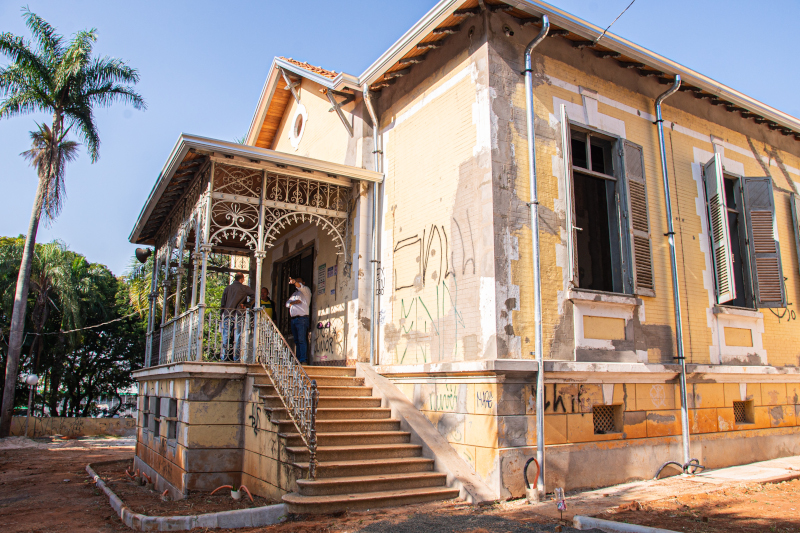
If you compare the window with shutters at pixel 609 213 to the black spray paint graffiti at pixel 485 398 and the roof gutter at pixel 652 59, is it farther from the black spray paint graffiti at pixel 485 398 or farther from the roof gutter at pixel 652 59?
the black spray paint graffiti at pixel 485 398

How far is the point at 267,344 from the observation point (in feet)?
26.8

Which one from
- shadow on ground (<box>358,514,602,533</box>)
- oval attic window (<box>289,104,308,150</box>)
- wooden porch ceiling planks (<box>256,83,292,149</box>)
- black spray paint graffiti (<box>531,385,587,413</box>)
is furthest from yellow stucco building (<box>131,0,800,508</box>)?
wooden porch ceiling planks (<box>256,83,292,149</box>)

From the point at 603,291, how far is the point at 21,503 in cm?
940

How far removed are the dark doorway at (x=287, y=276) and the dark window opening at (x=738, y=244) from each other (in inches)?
314

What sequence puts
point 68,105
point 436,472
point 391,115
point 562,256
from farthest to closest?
1. point 68,105
2. point 391,115
3. point 562,256
4. point 436,472

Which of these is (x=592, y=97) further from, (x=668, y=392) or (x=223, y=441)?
(x=223, y=441)

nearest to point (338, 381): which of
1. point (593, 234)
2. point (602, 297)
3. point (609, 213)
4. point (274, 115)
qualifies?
point (602, 297)

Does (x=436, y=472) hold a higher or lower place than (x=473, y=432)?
lower

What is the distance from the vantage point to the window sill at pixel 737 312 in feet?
30.6

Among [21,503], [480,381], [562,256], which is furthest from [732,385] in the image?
[21,503]

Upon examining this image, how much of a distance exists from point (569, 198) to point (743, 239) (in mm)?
4443

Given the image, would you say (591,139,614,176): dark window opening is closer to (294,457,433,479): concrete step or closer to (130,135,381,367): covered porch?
(130,135,381,367): covered porch

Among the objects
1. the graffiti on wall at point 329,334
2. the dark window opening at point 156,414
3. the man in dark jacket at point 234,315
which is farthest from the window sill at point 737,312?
the dark window opening at point 156,414

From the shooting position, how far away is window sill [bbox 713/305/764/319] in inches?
367
